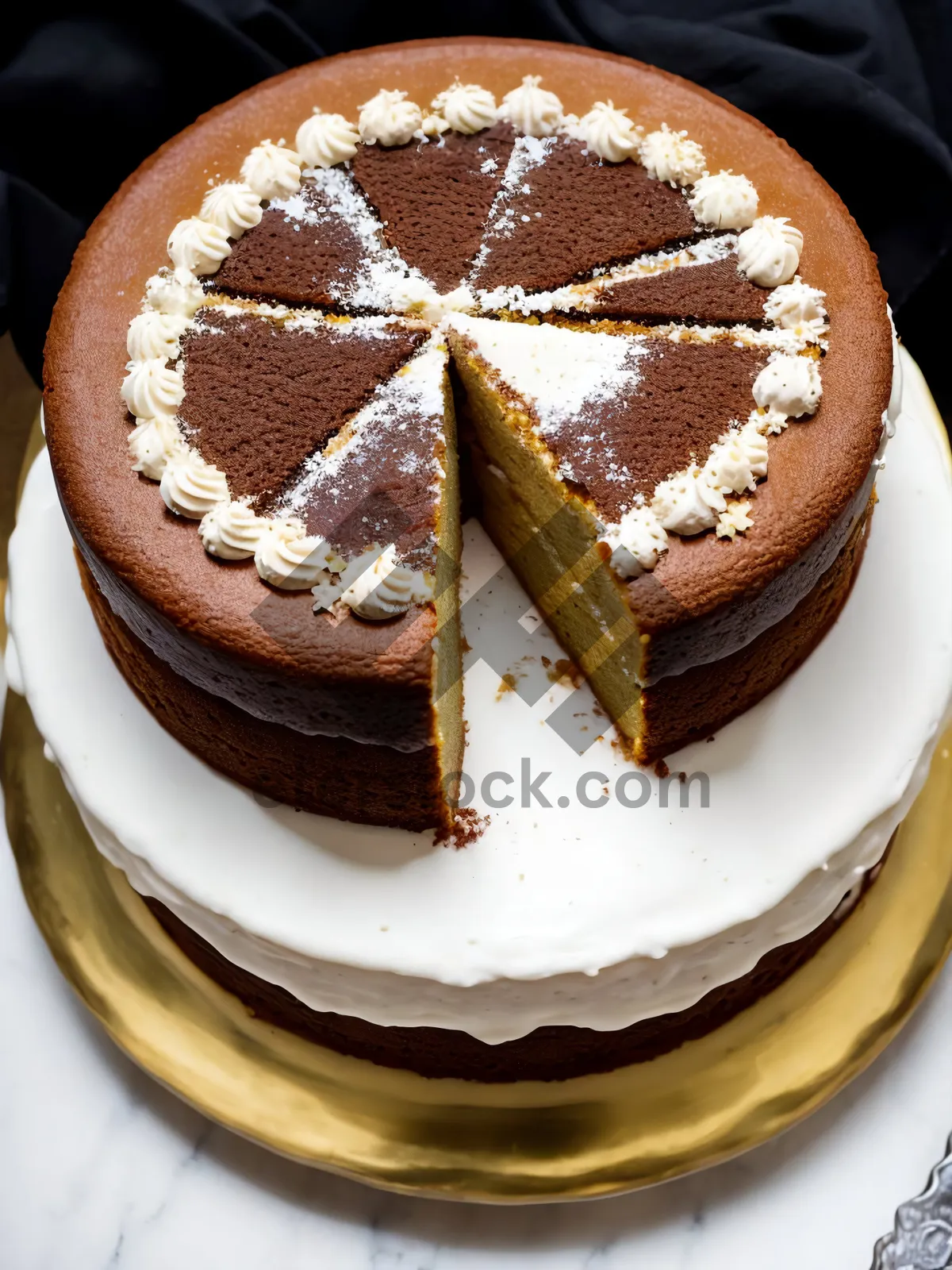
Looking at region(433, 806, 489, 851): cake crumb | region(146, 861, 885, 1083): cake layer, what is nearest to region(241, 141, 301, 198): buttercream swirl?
region(433, 806, 489, 851): cake crumb

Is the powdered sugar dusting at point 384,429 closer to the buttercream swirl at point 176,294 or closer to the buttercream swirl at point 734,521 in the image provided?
the buttercream swirl at point 176,294

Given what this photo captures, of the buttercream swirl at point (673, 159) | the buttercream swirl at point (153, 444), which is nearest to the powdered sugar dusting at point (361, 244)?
the buttercream swirl at point (153, 444)

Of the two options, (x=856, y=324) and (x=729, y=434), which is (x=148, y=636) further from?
(x=856, y=324)

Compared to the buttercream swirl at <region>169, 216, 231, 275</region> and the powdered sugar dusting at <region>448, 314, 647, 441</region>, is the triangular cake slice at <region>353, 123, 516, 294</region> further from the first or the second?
the buttercream swirl at <region>169, 216, 231, 275</region>

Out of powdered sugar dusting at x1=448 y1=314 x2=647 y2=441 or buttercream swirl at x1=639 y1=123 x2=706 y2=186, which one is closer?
powdered sugar dusting at x1=448 y1=314 x2=647 y2=441

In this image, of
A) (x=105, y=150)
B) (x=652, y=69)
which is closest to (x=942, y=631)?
(x=652, y=69)
